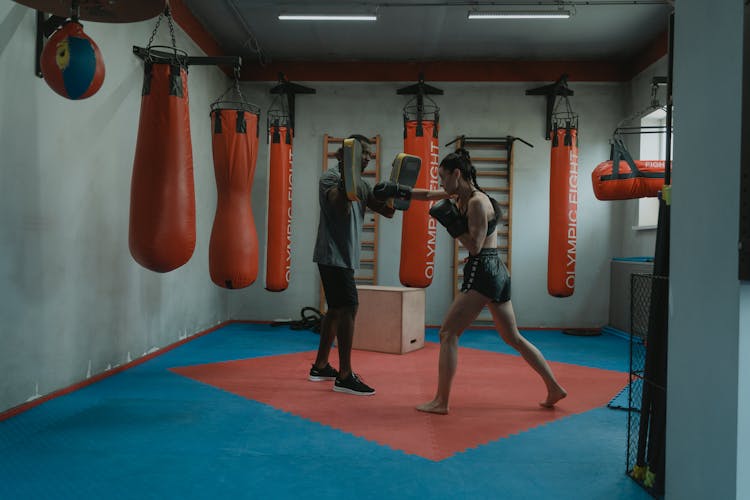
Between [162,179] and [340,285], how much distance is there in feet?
4.07

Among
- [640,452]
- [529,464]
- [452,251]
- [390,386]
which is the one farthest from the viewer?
[452,251]

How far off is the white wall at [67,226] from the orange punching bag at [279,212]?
3.63 feet

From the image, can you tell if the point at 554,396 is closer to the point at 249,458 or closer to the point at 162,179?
the point at 249,458

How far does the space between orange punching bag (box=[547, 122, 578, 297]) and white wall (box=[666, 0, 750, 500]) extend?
3737 mm

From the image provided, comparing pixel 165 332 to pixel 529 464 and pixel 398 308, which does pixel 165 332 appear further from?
pixel 529 464

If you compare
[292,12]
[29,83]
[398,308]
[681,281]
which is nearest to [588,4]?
[292,12]

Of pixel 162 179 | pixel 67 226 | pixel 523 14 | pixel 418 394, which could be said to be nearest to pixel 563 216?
pixel 523 14

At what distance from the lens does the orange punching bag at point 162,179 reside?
2961mm

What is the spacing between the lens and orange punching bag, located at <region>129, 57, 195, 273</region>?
296 cm

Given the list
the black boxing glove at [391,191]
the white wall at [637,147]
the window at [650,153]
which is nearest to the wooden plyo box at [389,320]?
the black boxing glove at [391,191]

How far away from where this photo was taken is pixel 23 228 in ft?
9.84

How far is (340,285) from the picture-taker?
138 inches

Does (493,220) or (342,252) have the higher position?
(493,220)

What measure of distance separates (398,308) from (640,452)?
119 inches
